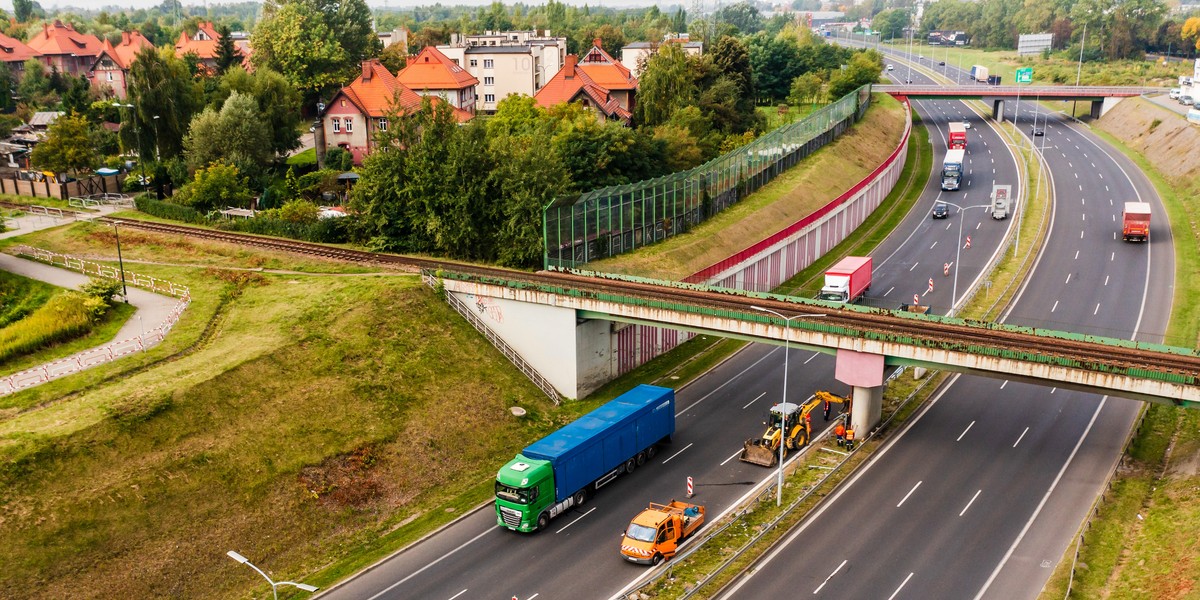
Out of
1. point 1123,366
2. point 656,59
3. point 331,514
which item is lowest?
point 331,514

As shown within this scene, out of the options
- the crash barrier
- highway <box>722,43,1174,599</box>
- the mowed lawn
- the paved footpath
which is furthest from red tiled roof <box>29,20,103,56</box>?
highway <box>722,43,1174,599</box>

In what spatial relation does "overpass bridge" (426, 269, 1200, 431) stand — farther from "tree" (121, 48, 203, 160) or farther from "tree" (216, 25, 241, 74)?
"tree" (216, 25, 241, 74)

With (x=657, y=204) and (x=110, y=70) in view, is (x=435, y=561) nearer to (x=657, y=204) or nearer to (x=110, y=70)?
(x=657, y=204)

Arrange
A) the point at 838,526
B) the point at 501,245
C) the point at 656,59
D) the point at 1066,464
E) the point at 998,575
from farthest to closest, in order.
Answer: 1. the point at 656,59
2. the point at 501,245
3. the point at 1066,464
4. the point at 838,526
5. the point at 998,575

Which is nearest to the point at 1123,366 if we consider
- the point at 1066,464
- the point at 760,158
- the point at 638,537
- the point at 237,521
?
the point at 1066,464

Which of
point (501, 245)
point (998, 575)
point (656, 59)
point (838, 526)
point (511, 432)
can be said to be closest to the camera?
point (998, 575)

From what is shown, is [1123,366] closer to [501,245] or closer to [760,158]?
[501,245]
